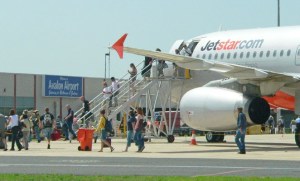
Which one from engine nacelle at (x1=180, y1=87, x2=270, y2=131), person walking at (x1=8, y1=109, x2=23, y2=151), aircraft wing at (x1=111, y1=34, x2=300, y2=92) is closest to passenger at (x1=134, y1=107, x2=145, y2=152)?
aircraft wing at (x1=111, y1=34, x2=300, y2=92)

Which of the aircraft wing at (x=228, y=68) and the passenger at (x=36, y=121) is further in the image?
the passenger at (x=36, y=121)

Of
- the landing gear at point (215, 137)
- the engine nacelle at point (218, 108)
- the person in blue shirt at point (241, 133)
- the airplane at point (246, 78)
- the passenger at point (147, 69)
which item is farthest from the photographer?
the passenger at point (147, 69)

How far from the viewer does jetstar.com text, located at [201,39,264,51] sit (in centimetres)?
3608

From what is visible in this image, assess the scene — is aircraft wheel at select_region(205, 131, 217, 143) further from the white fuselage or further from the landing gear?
the white fuselage

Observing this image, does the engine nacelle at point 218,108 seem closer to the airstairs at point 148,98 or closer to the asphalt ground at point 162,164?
the asphalt ground at point 162,164

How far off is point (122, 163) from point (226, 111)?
9.68 meters

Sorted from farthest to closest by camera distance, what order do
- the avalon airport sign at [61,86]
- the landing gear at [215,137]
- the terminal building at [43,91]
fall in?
the avalon airport sign at [61,86], the terminal building at [43,91], the landing gear at [215,137]

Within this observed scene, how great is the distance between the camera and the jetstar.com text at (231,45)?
36.1 metres

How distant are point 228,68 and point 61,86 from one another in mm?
45301

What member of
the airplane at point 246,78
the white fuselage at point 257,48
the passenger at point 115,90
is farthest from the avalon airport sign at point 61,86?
the airplane at point 246,78

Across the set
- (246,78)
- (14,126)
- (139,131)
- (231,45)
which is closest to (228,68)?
(246,78)

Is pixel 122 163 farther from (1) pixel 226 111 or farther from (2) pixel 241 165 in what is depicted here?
(1) pixel 226 111

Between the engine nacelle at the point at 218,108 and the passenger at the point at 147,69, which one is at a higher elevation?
the passenger at the point at 147,69

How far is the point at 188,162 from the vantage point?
24.8 meters
